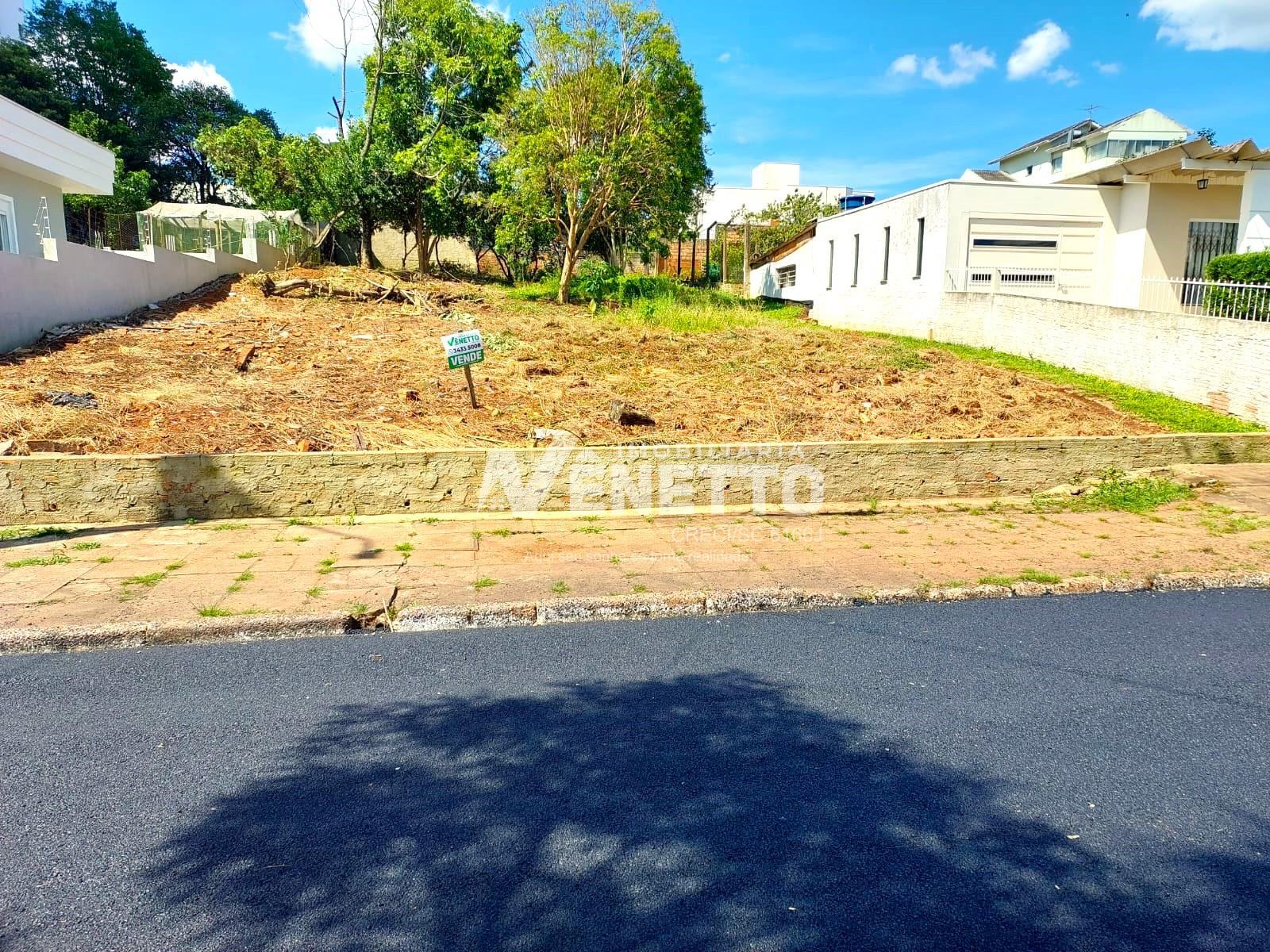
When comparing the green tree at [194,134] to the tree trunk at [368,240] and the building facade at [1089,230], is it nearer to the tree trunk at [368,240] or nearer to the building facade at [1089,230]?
the tree trunk at [368,240]

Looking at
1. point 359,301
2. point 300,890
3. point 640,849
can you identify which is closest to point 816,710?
point 640,849

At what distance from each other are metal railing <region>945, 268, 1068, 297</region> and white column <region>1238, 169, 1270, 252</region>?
3372 mm

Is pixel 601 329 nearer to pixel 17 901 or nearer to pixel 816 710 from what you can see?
pixel 816 710

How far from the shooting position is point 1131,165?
52.9ft

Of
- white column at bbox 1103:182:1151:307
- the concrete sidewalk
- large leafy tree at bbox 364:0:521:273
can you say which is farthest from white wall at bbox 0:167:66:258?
white column at bbox 1103:182:1151:307

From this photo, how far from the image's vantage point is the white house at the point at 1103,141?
103 feet

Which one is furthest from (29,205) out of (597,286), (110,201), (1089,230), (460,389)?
(1089,230)

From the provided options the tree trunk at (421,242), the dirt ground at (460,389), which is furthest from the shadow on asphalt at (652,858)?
the tree trunk at (421,242)

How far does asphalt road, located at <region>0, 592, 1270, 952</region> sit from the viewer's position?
8.27ft

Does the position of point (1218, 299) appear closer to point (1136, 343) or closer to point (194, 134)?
point (1136, 343)

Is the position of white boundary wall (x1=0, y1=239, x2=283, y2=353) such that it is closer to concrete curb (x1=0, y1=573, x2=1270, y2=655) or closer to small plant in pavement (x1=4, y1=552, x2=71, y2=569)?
small plant in pavement (x1=4, y1=552, x2=71, y2=569)

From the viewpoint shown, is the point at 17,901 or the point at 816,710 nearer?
the point at 17,901

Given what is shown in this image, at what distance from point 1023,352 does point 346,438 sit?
12367 millimetres

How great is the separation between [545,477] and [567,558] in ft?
5.04
